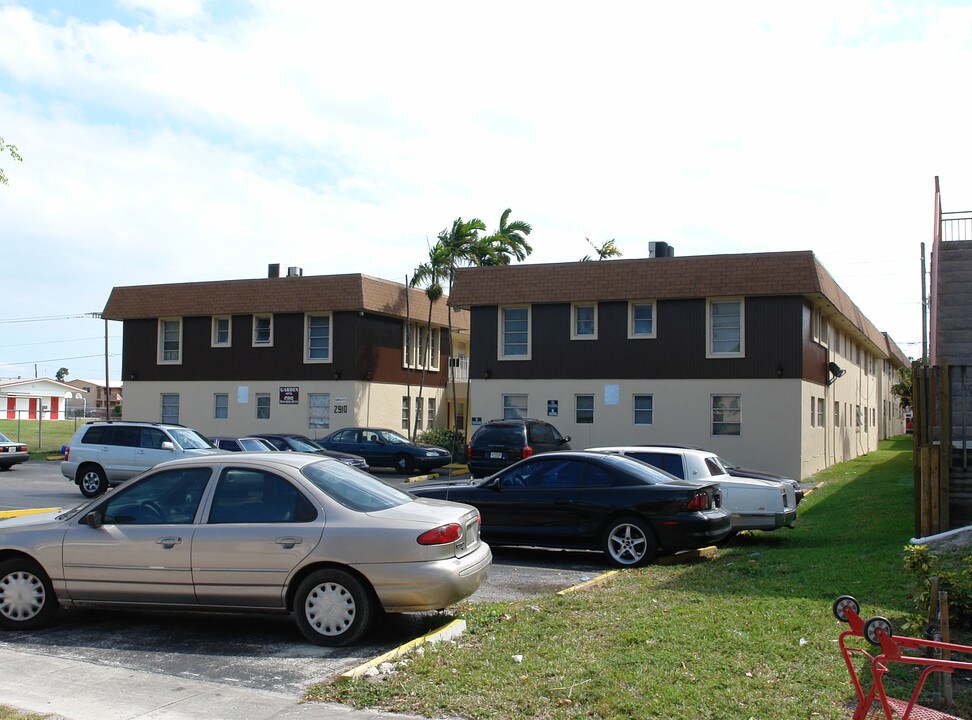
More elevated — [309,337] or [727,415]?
[309,337]

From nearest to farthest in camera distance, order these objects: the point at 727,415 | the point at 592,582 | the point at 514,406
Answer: the point at 592,582 < the point at 727,415 < the point at 514,406

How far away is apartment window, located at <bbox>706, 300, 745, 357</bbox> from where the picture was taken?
28.1m

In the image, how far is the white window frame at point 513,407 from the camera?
3048cm

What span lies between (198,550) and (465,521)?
2.26 metres

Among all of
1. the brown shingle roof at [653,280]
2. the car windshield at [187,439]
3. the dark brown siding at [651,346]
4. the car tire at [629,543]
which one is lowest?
the car tire at [629,543]

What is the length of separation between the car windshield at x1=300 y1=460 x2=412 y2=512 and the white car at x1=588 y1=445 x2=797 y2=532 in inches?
225

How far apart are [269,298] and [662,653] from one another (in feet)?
99.6

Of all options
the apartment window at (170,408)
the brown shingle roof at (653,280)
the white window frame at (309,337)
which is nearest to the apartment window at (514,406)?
the brown shingle roof at (653,280)

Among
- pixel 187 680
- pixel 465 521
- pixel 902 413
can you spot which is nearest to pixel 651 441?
pixel 465 521

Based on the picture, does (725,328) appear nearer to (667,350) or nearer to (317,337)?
(667,350)

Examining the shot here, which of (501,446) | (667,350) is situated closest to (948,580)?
(501,446)

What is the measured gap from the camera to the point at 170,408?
38344 millimetres

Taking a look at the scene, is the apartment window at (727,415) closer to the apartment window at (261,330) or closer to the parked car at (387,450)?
the parked car at (387,450)

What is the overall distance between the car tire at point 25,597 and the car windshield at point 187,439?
1270 centimetres
